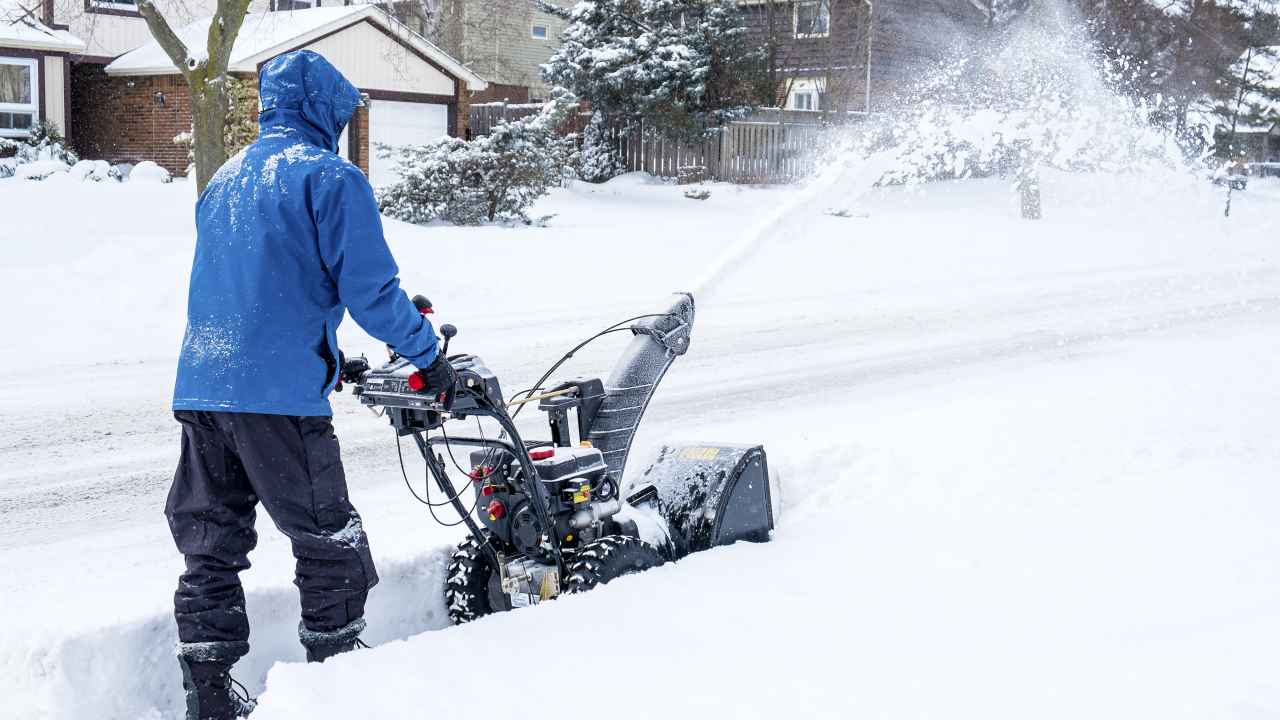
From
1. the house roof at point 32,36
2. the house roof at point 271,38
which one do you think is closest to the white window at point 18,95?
the house roof at point 32,36

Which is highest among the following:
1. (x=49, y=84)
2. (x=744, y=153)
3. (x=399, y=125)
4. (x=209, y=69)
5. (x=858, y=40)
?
(x=858, y=40)

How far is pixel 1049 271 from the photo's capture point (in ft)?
51.4

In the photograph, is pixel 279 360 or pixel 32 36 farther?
pixel 32 36

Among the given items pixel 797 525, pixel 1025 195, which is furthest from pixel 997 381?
pixel 1025 195

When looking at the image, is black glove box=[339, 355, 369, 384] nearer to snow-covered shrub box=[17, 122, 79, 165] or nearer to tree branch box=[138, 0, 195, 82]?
tree branch box=[138, 0, 195, 82]

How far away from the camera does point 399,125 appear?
24922 mm

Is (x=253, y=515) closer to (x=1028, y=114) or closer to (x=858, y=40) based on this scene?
(x=1028, y=114)

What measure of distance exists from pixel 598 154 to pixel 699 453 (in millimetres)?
23211

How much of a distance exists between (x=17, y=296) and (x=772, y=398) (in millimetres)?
6977

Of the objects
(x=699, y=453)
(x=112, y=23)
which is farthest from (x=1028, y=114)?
(x=112, y=23)

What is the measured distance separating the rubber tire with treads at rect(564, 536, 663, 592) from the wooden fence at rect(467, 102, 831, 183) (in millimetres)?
22522

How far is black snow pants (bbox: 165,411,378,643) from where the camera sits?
3.28 m

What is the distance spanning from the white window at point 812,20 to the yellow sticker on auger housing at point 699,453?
24794 mm

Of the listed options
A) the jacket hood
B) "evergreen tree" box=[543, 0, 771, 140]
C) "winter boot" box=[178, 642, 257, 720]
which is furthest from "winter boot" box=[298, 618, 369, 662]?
"evergreen tree" box=[543, 0, 771, 140]
